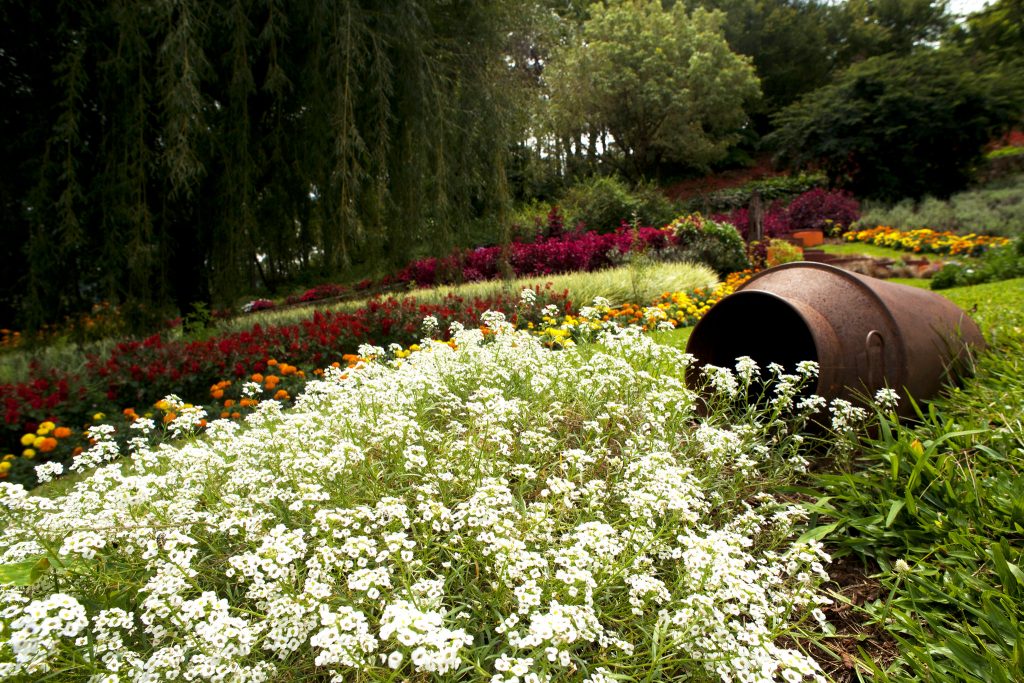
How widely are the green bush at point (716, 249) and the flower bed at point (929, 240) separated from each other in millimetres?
3965

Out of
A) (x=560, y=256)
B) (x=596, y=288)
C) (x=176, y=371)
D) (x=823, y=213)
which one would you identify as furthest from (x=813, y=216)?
(x=176, y=371)

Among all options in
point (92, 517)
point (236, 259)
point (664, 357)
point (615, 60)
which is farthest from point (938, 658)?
point (615, 60)

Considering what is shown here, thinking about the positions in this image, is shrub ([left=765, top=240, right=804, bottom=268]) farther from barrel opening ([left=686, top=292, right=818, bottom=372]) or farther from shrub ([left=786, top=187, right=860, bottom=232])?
barrel opening ([left=686, top=292, right=818, bottom=372])

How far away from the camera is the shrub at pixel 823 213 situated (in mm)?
14805

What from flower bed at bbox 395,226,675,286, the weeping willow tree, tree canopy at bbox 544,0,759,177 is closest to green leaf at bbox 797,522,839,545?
the weeping willow tree

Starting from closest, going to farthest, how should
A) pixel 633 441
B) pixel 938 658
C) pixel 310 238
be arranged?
pixel 938 658
pixel 633 441
pixel 310 238

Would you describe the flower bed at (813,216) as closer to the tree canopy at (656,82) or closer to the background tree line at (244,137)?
the tree canopy at (656,82)

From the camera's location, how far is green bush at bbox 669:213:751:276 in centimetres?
1003

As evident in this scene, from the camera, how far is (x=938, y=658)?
60.4 inches

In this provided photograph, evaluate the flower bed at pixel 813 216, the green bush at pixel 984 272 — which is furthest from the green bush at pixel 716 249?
the flower bed at pixel 813 216

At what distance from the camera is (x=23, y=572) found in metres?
1.63

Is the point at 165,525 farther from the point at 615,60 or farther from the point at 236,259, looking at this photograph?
the point at 615,60

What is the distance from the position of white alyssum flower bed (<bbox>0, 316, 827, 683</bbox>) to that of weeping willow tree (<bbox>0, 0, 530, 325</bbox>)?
2.08 meters

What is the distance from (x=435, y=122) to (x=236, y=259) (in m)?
1.82
